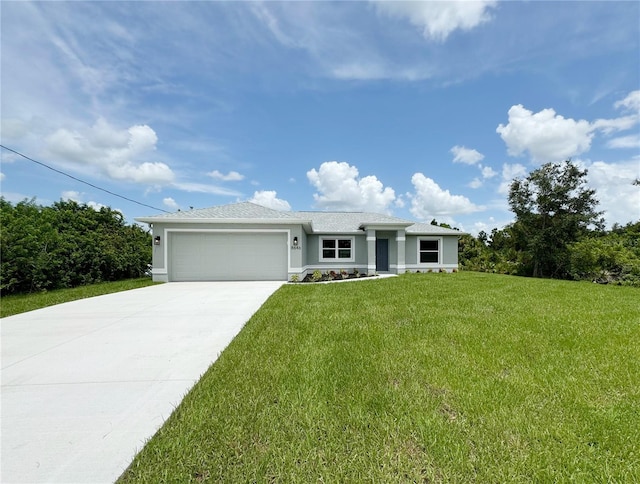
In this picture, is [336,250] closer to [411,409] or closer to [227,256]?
[227,256]

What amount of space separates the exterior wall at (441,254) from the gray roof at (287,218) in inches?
16.6

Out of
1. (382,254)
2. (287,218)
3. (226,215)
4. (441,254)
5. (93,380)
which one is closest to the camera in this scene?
(93,380)

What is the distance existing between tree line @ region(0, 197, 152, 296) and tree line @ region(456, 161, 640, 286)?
75.0 feet

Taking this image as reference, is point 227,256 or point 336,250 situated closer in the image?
point 227,256

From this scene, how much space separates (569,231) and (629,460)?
65.0ft

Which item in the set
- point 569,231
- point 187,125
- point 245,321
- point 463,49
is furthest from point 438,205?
point 245,321

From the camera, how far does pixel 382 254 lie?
1678cm

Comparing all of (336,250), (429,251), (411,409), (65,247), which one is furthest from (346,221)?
(411,409)

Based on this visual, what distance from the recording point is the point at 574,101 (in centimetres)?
1370

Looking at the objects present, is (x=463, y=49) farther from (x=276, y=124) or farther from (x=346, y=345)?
(x=346, y=345)

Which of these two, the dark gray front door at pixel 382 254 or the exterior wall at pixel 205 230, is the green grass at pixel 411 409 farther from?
the dark gray front door at pixel 382 254

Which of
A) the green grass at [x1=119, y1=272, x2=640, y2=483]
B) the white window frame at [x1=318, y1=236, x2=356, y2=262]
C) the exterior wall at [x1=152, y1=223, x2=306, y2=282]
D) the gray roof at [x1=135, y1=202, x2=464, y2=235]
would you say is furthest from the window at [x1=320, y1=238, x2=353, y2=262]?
the green grass at [x1=119, y1=272, x2=640, y2=483]

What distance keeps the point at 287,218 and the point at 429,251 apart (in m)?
9.00

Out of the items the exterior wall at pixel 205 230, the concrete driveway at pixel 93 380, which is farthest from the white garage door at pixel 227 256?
the concrete driveway at pixel 93 380
